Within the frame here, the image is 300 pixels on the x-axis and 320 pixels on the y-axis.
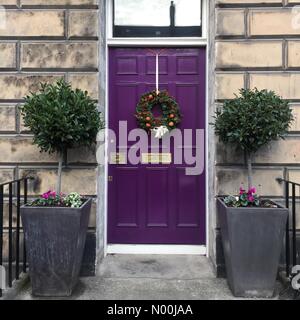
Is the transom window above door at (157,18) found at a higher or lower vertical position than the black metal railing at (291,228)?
higher

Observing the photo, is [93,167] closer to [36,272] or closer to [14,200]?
[14,200]

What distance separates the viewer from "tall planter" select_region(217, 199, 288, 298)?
12.3 feet

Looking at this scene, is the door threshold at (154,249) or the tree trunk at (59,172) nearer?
the tree trunk at (59,172)

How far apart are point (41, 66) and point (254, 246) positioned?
10.5ft

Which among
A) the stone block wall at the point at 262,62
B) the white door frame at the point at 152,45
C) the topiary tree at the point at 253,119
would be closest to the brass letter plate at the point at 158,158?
the white door frame at the point at 152,45

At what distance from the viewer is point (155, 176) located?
5.15 m

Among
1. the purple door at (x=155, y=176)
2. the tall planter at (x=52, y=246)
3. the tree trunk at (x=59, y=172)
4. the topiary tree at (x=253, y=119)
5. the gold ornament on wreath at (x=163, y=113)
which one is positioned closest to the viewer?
the tall planter at (x=52, y=246)

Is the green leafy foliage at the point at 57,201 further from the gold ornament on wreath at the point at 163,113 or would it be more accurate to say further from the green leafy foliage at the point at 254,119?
the green leafy foliage at the point at 254,119

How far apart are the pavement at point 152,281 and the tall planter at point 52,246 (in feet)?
0.62

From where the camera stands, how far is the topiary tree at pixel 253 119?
153 inches

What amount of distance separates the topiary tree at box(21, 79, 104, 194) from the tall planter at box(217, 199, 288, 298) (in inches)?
66.5

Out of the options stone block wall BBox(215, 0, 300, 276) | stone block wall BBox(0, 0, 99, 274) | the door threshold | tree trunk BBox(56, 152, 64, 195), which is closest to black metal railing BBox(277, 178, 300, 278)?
stone block wall BBox(215, 0, 300, 276)

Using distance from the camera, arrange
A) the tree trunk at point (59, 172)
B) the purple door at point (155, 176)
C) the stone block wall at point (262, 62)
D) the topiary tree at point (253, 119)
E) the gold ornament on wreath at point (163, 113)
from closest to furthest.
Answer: the topiary tree at point (253, 119) < the tree trunk at point (59, 172) < the stone block wall at point (262, 62) < the gold ornament on wreath at point (163, 113) < the purple door at point (155, 176)

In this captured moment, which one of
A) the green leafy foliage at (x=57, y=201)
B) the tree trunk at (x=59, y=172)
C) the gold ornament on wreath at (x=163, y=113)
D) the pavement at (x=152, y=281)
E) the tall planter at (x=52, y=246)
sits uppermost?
the gold ornament on wreath at (x=163, y=113)
